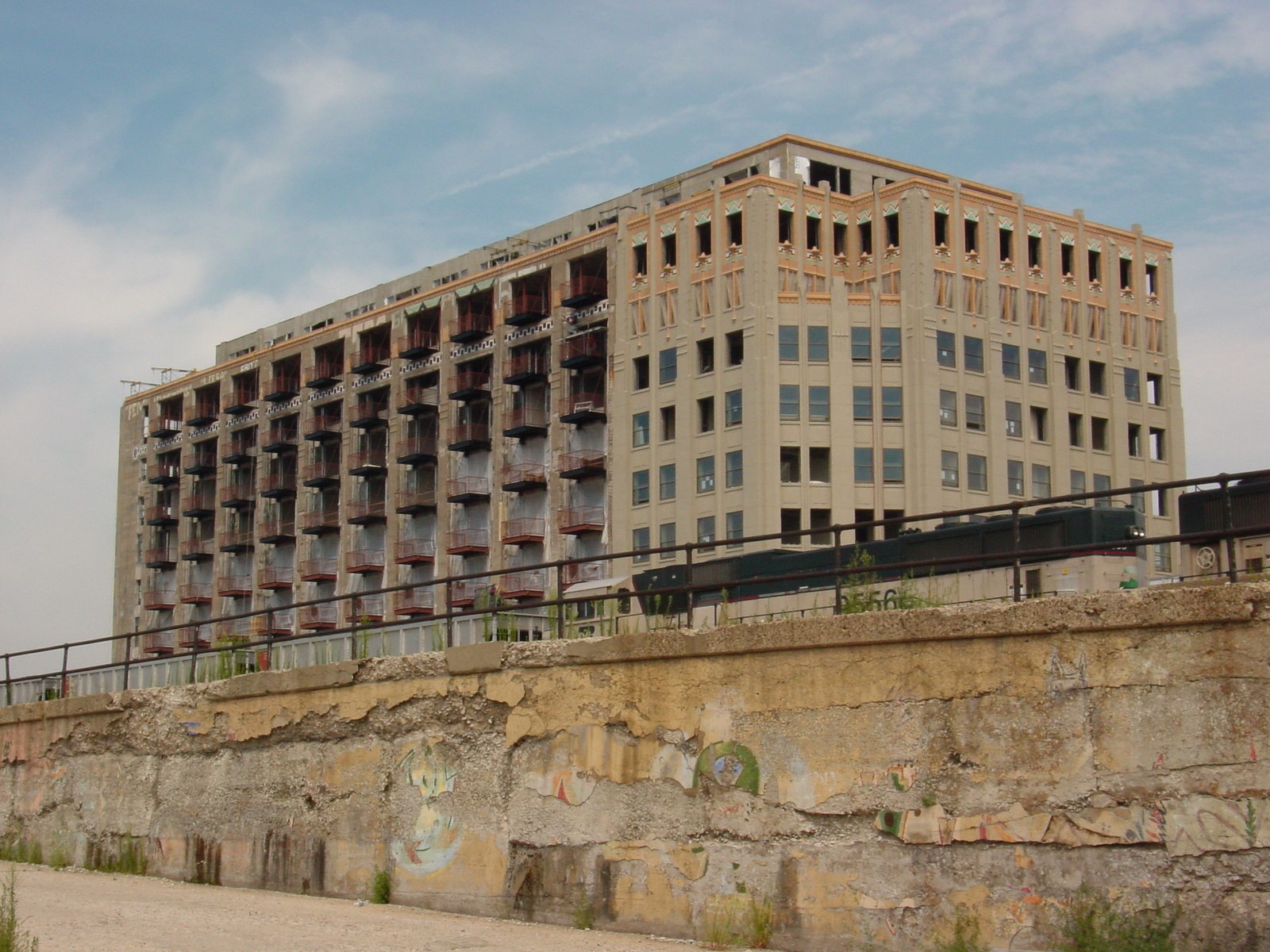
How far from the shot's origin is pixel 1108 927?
11328 mm

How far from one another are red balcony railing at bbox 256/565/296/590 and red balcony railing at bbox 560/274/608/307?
26402mm

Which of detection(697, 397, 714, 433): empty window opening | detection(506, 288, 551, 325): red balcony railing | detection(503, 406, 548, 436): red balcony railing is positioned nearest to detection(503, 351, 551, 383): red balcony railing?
detection(503, 406, 548, 436): red balcony railing

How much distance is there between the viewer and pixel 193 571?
96.9 m

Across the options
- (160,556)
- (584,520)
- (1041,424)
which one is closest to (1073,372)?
(1041,424)

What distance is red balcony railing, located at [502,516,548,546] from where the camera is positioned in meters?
73.2

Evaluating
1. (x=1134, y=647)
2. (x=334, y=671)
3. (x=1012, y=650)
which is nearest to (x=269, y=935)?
(x=334, y=671)

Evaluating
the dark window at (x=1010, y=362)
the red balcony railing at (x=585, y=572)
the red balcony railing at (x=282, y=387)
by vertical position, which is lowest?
the red balcony railing at (x=585, y=572)

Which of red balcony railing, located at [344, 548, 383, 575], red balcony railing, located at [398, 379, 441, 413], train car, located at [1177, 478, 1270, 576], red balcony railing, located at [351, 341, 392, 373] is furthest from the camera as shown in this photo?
red balcony railing, located at [351, 341, 392, 373]

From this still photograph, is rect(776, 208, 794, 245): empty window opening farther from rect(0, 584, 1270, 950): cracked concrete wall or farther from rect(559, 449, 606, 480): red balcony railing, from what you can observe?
rect(0, 584, 1270, 950): cracked concrete wall

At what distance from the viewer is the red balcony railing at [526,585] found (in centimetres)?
7038

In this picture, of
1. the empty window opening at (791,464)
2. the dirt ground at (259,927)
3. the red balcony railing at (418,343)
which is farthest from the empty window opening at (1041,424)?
the dirt ground at (259,927)

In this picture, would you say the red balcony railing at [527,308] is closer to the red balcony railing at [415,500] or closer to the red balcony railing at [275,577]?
the red balcony railing at [415,500]

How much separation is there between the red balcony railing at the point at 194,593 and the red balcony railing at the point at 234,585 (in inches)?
107

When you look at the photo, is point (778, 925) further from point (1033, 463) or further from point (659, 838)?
point (1033, 463)
